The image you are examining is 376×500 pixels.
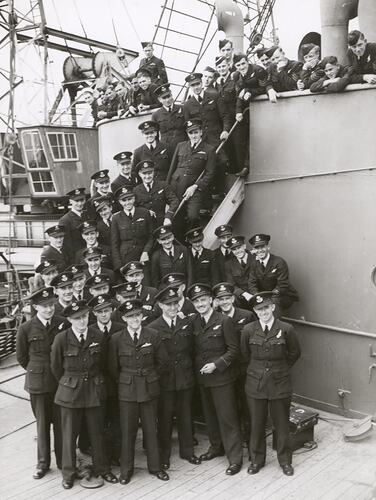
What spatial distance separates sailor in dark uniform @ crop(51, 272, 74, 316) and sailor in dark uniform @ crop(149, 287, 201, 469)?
2.93ft

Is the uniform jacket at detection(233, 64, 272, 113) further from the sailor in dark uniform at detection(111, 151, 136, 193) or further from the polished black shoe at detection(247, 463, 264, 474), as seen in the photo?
the polished black shoe at detection(247, 463, 264, 474)

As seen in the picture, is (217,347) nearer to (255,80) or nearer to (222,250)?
(222,250)

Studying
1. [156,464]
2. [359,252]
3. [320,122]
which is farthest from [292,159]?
[156,464]

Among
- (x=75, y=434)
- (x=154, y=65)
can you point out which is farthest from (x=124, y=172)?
(x=75, y=434)

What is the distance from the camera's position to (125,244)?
22.6 ft

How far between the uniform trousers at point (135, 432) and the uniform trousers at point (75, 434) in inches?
7.7

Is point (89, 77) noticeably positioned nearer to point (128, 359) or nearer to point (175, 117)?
point (175, 117)

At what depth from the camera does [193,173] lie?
7180 mm

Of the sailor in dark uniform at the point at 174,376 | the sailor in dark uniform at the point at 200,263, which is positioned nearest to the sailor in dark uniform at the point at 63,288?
the sailor in dark uniform at the point at 174,376

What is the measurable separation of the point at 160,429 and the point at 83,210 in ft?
9.77

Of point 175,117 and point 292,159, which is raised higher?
point 175,117

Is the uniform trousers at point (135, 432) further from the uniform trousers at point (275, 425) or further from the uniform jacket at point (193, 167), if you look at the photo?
the uniform jacket at point (193, 167)

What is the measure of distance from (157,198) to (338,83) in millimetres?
2436

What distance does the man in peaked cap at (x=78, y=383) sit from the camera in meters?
5.07
